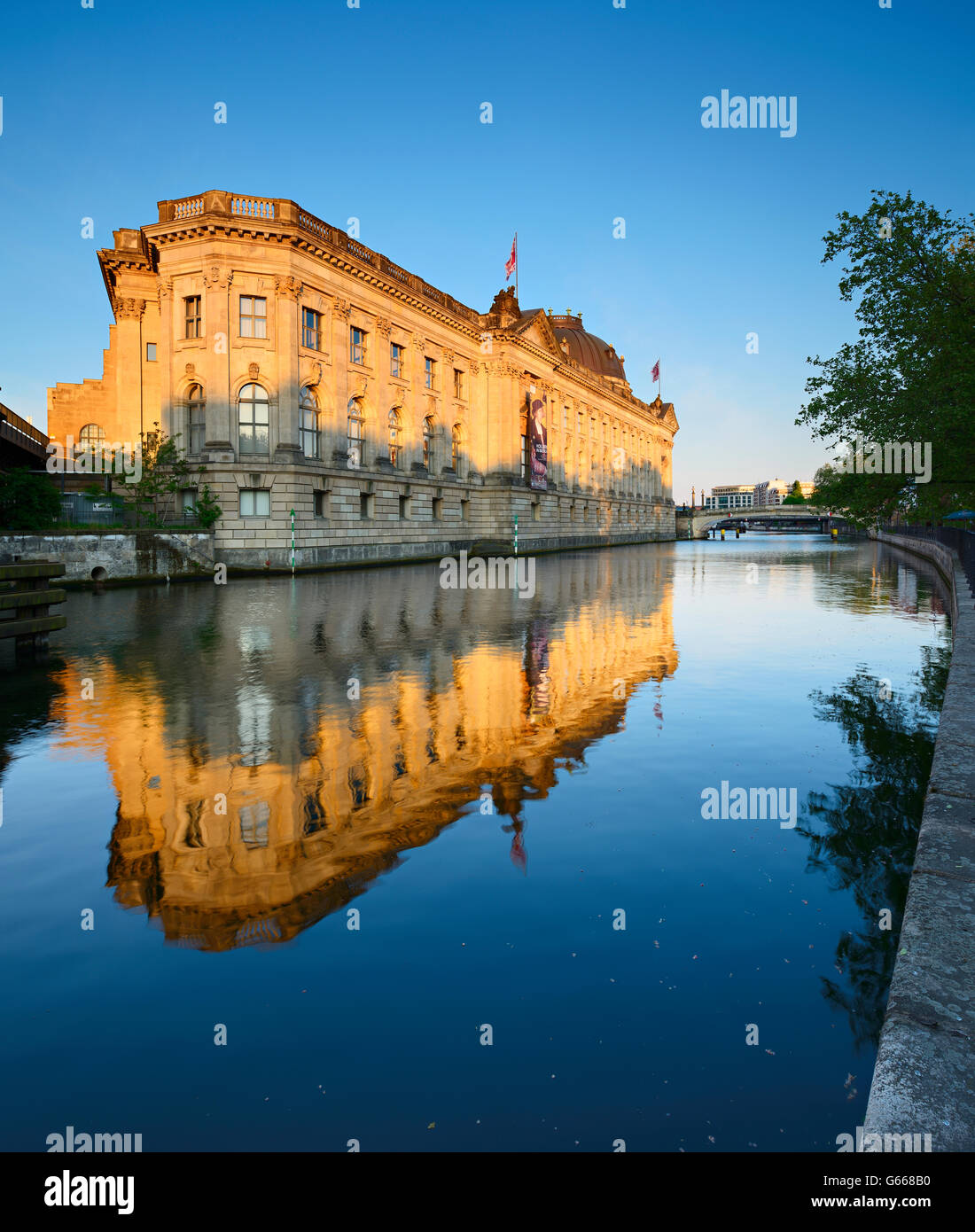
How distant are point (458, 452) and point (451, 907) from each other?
57.2m

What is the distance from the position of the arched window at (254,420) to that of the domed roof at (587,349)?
66.1 m

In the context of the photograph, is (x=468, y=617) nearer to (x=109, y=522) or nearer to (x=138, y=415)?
(x=109, y=522)

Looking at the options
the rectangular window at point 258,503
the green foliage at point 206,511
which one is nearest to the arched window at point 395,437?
the rectangular window at point 258,503

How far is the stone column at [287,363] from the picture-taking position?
38.8 meters

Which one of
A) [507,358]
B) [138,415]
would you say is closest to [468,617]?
[138,415]

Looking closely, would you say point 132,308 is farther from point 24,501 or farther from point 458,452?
point 458,452

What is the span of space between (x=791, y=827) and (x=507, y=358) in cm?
6077

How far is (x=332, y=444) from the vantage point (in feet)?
141

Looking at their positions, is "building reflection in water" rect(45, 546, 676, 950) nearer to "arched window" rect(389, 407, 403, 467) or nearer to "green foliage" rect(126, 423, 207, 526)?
"green foliage" rect(126, 423, 207, 526)

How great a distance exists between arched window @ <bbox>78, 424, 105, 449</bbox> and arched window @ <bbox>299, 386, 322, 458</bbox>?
1893 cm

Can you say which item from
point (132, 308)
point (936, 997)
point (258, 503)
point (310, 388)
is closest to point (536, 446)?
point (310, 388)

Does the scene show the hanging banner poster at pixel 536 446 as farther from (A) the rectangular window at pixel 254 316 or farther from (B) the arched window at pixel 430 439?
(A) the rectangular window at pixel 254 316

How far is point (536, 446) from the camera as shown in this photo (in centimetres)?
6700

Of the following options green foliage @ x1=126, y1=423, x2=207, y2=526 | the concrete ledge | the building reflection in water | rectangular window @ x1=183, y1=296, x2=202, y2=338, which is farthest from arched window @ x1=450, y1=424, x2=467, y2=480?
the concrete ledge
